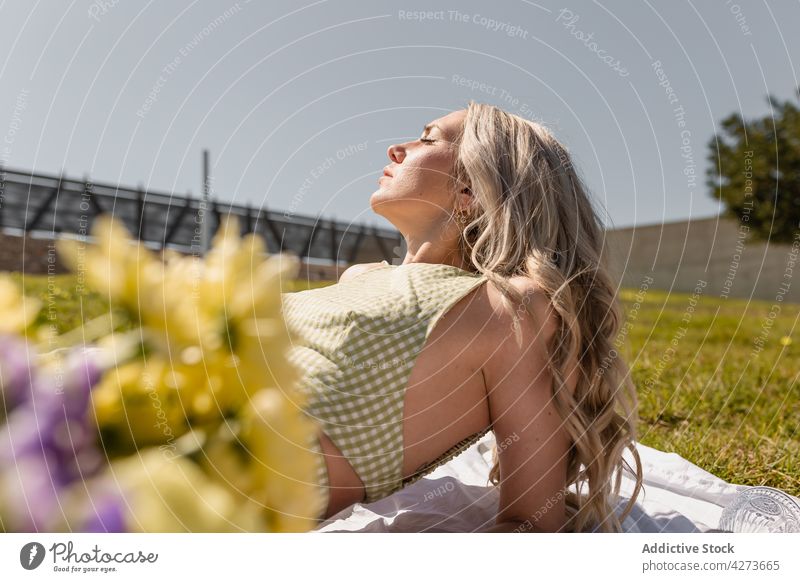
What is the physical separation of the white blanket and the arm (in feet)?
0.32

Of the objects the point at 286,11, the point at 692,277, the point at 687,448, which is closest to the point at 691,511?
the point at 687,448

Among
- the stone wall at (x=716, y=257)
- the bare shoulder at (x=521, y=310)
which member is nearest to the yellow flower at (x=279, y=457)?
the bare shoulder at (x=521, y=310)

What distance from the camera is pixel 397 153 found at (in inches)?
40.7

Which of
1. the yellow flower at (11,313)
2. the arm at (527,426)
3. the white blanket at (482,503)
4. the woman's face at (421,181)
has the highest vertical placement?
the woman's face at (421,181)

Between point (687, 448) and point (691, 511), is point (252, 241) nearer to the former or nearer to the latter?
point (691, 511)

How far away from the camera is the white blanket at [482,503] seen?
103 cm

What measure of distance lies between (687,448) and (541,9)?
988mm

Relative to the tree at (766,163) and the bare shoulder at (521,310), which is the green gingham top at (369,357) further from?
the tree at (766,163)

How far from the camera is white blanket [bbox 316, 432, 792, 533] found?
1031 millimetres

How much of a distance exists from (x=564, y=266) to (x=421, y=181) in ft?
0.84

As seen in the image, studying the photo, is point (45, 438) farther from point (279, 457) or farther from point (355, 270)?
point (355, 270)

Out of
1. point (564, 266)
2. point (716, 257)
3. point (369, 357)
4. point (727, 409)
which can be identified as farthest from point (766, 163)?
point (716, 257)

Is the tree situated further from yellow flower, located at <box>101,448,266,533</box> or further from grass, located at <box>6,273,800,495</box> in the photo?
yellow flower, located at <box>101,448,266,533</box>

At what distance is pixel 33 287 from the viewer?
19.8 inches
